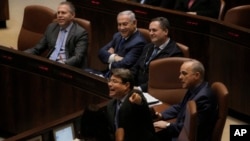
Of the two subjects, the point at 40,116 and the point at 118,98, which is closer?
the point at 118,98

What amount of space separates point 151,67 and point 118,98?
2.31 ft

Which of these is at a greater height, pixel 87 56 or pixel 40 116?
pixel 87 56

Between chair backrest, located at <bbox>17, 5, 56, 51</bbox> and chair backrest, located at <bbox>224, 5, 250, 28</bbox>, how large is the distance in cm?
168

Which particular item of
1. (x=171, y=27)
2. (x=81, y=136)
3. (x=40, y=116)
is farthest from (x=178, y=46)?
(x=81, y=136)

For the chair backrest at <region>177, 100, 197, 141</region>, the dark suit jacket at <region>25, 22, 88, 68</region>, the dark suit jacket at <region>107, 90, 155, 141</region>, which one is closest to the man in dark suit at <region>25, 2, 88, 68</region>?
the dark suit jacket at <region>25, 22, 88, 68</region>

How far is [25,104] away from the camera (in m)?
5.47

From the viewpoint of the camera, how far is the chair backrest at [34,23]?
627 centimetres

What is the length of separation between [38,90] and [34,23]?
1170 millimetres

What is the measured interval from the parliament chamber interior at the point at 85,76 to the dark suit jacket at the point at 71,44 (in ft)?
0.44

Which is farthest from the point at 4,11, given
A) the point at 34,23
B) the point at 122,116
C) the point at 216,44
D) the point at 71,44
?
the point at 122,116

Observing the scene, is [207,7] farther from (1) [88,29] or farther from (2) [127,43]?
(1) [88,29]

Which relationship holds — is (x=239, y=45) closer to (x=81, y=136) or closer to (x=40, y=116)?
(x=40, y=116)

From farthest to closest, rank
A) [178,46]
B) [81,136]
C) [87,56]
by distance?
1. [87,56]
2. [178,46]
3. [81,136]

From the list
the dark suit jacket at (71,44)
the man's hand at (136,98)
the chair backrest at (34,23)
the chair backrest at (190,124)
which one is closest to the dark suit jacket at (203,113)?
the chair backrest at (190,124)
